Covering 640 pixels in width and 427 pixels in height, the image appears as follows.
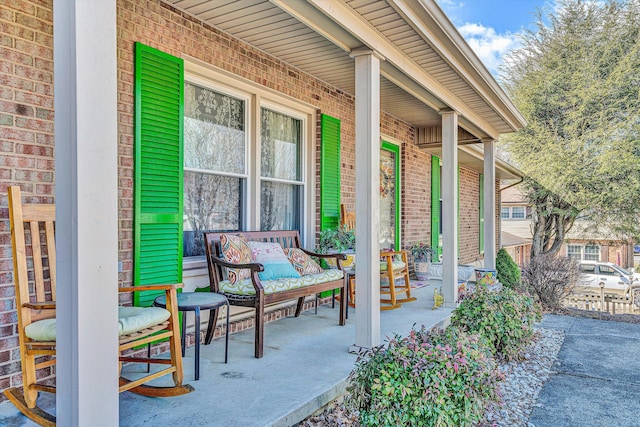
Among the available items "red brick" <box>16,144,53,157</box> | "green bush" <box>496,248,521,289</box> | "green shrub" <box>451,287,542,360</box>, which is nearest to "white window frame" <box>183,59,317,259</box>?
"red brick" <box>16,144,53,157</box>

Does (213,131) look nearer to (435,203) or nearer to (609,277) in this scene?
(435,203)

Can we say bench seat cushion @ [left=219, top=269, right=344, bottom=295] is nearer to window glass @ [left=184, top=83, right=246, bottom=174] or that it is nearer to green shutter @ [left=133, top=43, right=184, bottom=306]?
green shutter @ [left=133, top=43, right=184, bottom=306]

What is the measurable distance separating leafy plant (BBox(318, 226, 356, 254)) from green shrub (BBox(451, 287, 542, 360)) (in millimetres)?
1363

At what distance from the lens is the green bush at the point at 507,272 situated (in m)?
7.57

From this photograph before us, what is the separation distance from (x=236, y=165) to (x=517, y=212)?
768 inches

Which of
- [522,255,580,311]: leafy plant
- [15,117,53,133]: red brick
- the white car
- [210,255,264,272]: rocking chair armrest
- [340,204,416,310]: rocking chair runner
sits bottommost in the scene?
the white car

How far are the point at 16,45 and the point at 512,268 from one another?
762 cm

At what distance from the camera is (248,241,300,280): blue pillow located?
3594 millimetres

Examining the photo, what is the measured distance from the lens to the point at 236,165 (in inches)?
161

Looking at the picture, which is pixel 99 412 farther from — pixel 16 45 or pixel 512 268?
pixel 512 268

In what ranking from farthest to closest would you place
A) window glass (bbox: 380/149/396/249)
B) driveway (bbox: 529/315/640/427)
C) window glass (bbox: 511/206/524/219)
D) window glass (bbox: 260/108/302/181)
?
window glass (bbox: 511/206/524/219)
window glass (bbox: 380/149/396/249)
window glass (bbox: 260/108/302/181)
driveway (bbox: 529/315/640/427)

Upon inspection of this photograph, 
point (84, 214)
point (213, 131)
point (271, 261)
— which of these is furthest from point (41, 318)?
point (213, 131)

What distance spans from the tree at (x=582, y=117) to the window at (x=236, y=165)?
896cm

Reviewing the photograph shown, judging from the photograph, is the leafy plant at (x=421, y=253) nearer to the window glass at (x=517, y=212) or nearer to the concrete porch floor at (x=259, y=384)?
the concrete porch floor at (x=259, y=384)
